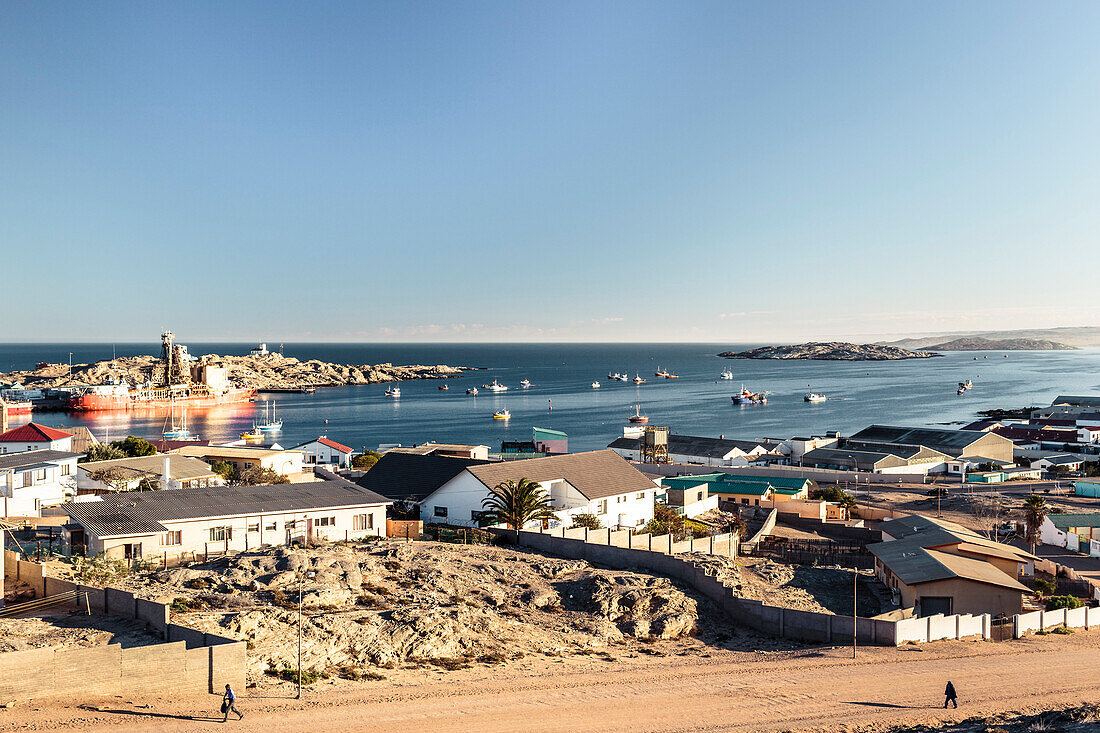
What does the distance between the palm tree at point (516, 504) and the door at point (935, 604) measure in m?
18.3

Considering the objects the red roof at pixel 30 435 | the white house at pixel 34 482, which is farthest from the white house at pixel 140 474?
the red roof at pixel 30 435

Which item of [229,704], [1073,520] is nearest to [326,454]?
[1073,520]

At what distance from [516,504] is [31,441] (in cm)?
5080

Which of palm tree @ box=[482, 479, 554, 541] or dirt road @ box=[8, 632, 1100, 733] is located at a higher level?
palm tree @ box=[482, 479, 554, 541]

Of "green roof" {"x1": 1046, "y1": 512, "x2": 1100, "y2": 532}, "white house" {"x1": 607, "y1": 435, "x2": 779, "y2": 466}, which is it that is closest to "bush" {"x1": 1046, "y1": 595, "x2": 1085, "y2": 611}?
"green roof" {"x1": 1046, "y1": 512, "x2": 1100, "y2": 532}

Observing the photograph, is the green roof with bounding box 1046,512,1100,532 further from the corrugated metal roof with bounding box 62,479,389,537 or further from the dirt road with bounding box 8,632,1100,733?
the corrugated metal roof with bounding box 62,479,389,537

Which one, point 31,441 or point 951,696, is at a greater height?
point 31,441

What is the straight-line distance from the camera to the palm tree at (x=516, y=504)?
4169 centimetres

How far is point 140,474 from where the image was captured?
51.2 metres

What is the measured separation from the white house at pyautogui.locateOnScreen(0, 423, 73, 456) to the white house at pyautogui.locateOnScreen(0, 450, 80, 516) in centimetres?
1883

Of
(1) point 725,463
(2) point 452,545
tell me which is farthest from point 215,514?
(1) point 725,463

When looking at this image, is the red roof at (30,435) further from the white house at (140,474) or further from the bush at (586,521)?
the bush at (586,521)

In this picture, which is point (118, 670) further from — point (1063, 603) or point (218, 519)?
point (1063, 603)

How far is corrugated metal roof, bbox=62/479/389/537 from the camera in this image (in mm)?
34656
